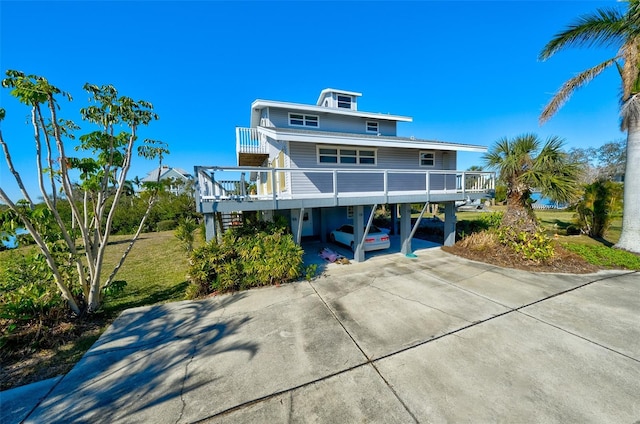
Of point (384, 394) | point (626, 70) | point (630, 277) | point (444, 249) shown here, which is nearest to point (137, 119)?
point (384, 394)

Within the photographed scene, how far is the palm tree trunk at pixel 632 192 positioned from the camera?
8.21 m

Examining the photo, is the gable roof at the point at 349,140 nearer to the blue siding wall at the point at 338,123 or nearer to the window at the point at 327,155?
the window at the point at 327,155

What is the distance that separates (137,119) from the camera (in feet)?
18.3

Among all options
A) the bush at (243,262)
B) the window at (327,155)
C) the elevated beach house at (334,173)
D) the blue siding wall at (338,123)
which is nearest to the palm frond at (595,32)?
the elevated beach house at (334,173)

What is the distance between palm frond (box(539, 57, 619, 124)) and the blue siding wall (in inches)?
281

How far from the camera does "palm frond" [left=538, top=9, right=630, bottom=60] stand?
8.15 m

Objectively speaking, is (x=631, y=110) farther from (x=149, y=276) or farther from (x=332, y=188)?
(x=149, y=276)

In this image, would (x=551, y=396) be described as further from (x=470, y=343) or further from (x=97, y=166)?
(x=97, y=166)

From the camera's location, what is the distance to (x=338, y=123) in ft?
44.8

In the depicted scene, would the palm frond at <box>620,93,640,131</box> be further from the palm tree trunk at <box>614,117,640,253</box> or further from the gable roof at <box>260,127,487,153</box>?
the gable roof at <box>260,127,487,153</box>

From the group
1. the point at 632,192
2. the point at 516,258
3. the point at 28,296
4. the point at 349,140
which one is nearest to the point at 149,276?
the point at 28,296

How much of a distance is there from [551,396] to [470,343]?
1.08 m

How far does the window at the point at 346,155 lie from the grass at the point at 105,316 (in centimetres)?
713

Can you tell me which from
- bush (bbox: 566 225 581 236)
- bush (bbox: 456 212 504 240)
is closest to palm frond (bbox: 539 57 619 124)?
bush (bbox: 456 212 504 240)
